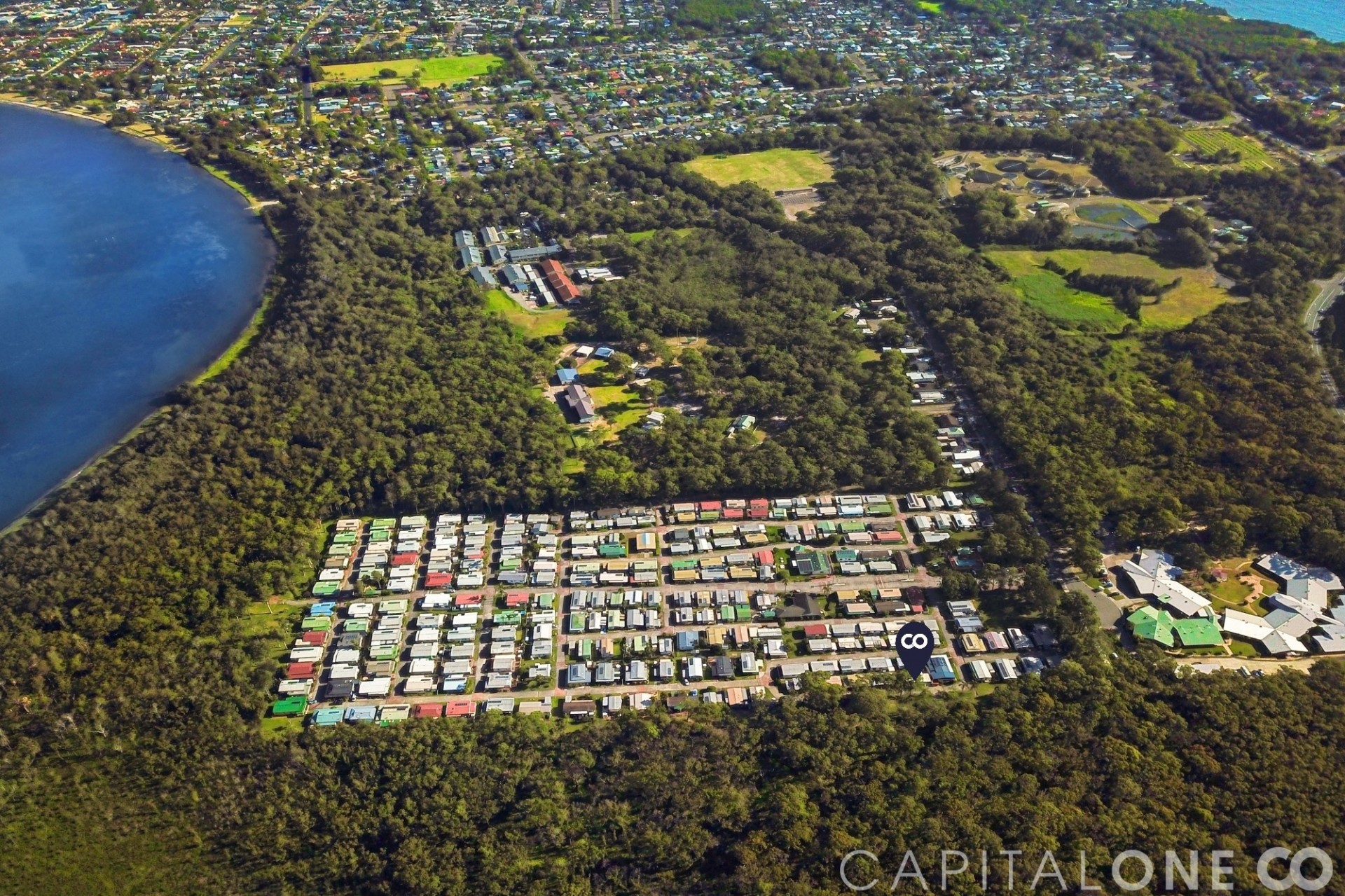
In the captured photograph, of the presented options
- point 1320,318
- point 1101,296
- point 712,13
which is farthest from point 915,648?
point 712,13

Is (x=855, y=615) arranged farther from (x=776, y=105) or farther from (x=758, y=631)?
(x=776, y=105)

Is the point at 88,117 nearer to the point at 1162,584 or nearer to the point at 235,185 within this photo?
the point at 235,185

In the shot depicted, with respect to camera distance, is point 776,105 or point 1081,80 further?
point 1081,80

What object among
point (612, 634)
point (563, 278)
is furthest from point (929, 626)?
point (563, 278)

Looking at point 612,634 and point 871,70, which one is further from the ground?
point 871,70

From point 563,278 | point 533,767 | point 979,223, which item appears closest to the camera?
point 533,767

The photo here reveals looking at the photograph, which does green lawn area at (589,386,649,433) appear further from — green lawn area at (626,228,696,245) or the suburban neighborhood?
green lawn area at (626,228,696,245)

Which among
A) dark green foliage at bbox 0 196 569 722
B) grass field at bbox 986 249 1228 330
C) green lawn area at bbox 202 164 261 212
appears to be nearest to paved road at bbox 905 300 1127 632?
grass field at bbox 986 249 1228 330

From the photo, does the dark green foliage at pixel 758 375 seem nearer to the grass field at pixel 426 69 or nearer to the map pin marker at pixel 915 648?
the map pin marker at pixel 915 648
